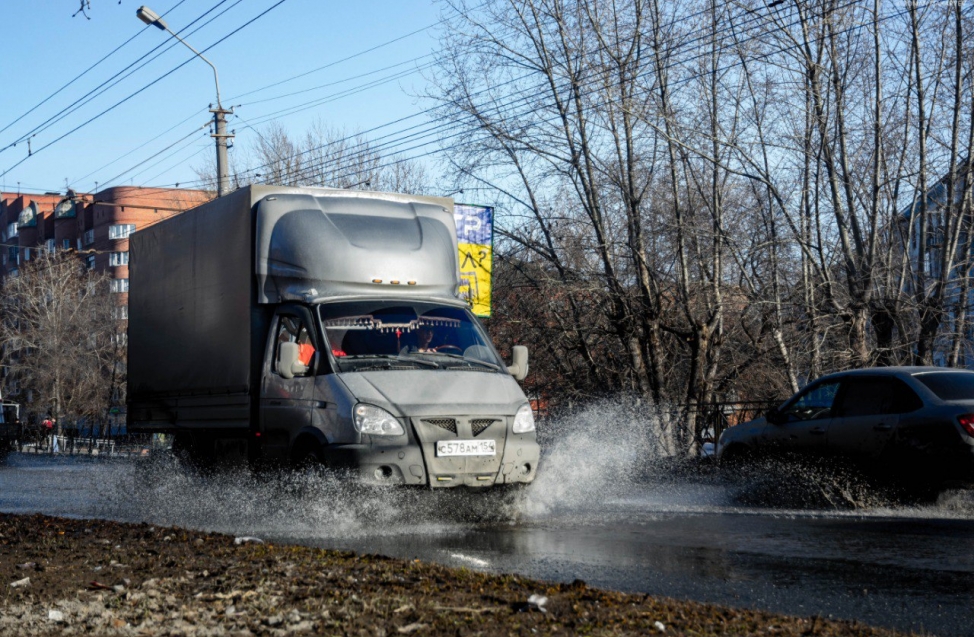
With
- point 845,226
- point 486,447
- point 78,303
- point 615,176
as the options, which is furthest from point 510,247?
point 78,303

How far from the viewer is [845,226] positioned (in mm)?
20688

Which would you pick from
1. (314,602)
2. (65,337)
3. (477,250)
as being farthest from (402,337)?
(65,337)

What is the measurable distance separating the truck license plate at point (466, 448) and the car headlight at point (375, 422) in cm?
38

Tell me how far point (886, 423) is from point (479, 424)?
395 cm

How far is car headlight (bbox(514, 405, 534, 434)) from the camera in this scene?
11367mm

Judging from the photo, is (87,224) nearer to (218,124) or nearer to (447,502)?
(218,124)

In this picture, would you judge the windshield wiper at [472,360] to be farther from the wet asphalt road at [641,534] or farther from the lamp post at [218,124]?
the lamp post at [218,124]

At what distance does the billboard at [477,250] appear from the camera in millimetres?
25672

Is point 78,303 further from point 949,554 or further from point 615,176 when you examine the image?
point 949,554

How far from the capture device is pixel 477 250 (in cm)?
2605

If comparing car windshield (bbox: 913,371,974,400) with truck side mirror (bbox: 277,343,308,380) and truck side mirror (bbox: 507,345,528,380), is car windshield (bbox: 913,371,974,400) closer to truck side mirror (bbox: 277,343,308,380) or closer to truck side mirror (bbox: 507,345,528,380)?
truck side mirror (bbox: 507,345,528,380)

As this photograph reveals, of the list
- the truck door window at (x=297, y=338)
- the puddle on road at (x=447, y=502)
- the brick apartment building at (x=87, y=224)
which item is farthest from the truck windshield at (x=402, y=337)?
the brick apartment building at (x=87, y=224)

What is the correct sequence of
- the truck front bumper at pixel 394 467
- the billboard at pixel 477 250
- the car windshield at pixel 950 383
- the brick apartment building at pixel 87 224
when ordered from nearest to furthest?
the truck front bumper at pixel 394 467 < the car windshield at pixel 950 383 < the billboard at pixel 477 250 < the brick apartment building at pixel 87 224

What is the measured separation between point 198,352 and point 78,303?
61.9m
